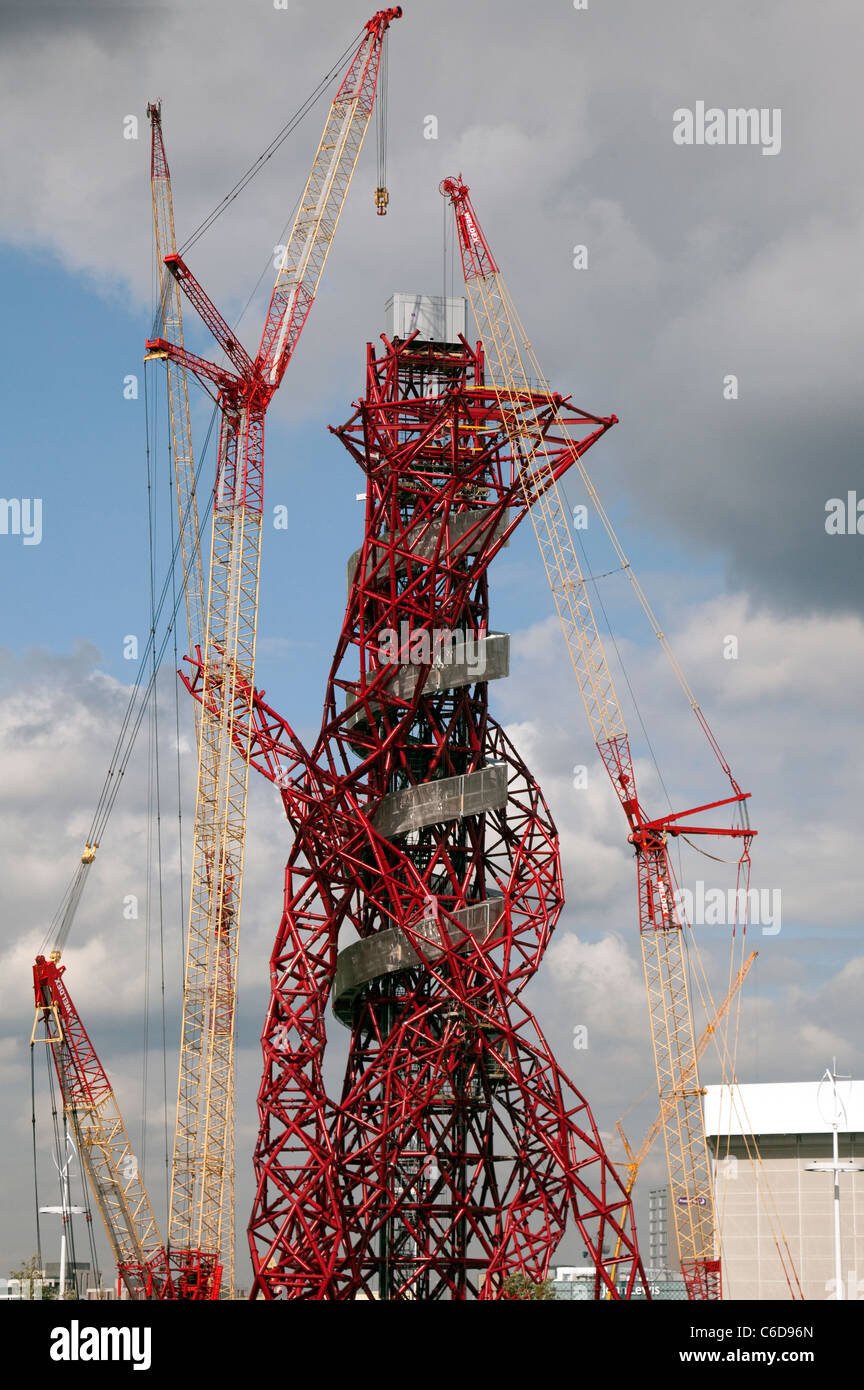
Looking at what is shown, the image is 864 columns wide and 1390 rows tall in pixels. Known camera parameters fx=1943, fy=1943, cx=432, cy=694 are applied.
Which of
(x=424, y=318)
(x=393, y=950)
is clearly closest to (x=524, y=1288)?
(x=393, y=950)

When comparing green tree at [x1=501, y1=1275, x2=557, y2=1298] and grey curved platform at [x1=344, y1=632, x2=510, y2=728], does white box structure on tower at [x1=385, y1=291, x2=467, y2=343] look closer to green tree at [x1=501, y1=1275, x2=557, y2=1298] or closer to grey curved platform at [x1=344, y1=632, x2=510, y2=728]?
grey curved platform at [x1=344, y1=632, x2=510, y2=728]

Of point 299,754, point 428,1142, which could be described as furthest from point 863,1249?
point 299,754

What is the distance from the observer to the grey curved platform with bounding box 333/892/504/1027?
90.1 metres

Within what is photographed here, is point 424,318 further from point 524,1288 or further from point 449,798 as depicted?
point 524,1288

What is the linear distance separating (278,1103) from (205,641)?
39490 mm

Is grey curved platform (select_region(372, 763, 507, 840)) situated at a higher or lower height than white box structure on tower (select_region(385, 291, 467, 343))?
lower

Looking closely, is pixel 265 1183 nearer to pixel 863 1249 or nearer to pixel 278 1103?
pixel 278 1103

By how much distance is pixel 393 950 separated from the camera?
300 feet

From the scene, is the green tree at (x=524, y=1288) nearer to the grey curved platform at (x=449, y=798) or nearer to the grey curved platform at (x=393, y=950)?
the grey curved platform at (x=393, y=950)

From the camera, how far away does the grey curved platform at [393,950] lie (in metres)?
90.1

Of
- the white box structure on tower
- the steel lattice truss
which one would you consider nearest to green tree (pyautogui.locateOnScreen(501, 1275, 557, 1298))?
the steel lattice truss

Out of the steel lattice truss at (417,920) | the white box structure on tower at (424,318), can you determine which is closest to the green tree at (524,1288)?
the steel lattice truss at (417,920)

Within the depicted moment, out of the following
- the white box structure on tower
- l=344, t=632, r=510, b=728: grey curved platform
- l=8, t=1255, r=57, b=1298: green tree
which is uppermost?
the white box structure on tower
